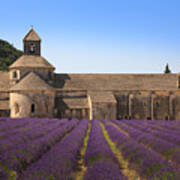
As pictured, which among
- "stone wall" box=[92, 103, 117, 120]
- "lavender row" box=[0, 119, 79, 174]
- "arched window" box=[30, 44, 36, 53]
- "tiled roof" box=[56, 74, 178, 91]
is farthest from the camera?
"arched window" box=[30, 44, 36, 53]

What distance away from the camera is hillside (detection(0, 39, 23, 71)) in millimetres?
79625

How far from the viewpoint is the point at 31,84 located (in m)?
33.2

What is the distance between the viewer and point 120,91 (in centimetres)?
3741

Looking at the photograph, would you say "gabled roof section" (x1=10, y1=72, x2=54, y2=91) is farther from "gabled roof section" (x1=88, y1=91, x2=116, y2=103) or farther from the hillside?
the hillside

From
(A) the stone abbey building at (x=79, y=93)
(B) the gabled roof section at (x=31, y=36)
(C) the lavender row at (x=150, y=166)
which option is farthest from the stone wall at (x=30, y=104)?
(C) the lavender row at (x=150, y=166)

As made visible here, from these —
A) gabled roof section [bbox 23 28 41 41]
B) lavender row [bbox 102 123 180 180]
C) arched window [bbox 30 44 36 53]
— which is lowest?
lavender row [bbox 102 123 180 180]

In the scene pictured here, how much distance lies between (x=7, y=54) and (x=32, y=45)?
49.9 m

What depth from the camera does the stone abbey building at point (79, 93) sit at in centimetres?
3325

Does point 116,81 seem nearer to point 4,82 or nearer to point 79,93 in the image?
point 79,93

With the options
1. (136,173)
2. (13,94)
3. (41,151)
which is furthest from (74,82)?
(136,173)

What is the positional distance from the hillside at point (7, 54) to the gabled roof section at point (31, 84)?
43656 millimetres

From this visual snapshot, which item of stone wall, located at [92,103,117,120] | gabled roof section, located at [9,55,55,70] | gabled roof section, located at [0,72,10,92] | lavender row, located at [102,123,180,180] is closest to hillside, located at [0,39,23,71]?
gabled roof section, located at [0,72,10,92]

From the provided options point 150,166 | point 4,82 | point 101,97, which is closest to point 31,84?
point 4,82

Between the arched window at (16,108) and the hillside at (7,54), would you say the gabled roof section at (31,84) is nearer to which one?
the arched window at (16,108)
